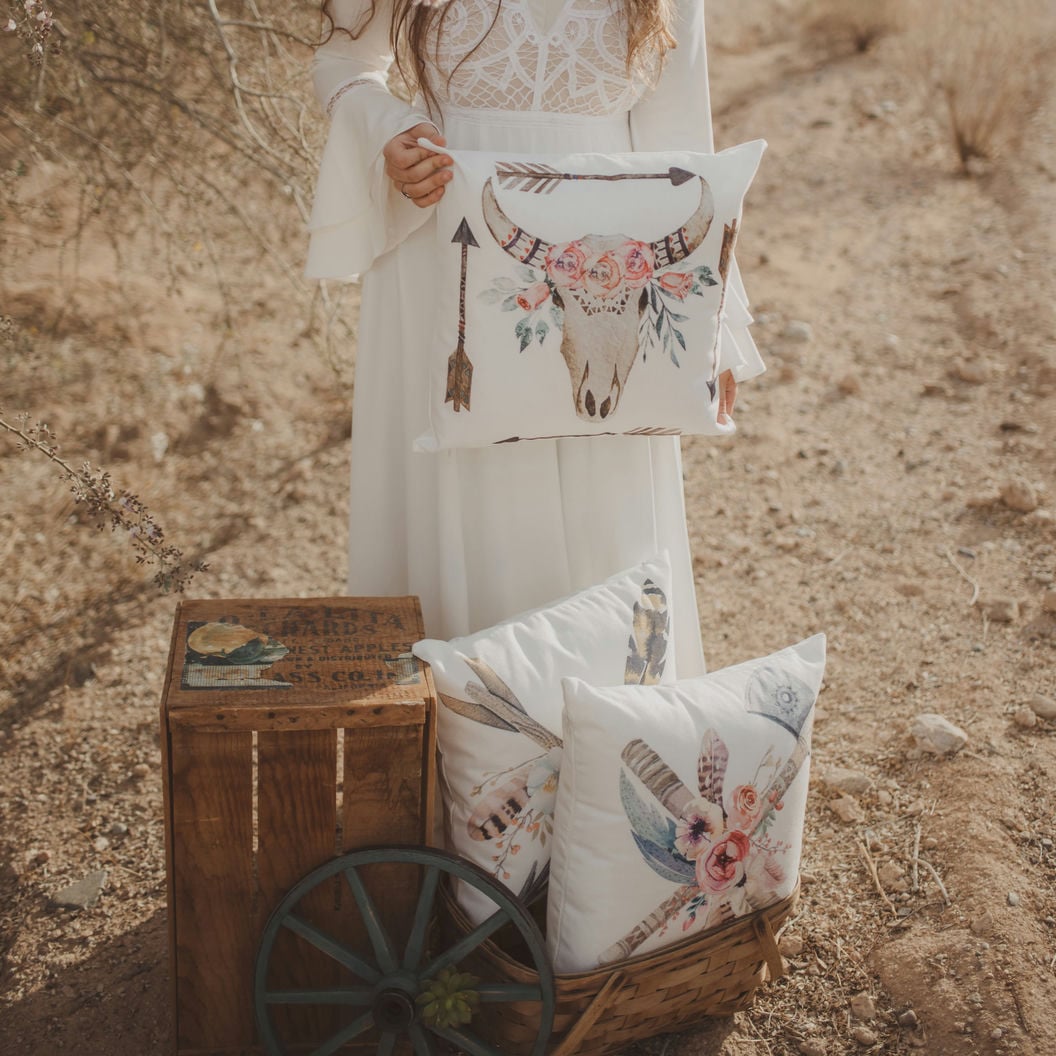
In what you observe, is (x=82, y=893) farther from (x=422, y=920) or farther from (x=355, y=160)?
(x=355, y=160)

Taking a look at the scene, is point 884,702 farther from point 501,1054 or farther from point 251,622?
point 251,622

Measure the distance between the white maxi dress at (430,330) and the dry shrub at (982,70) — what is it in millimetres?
4152

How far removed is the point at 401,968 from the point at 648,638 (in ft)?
2.13

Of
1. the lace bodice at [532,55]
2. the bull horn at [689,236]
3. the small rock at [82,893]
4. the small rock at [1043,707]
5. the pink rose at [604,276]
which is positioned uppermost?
the lace bodice at [532,55]

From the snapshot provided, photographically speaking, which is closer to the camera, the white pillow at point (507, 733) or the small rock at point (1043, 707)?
the white pillow at point (507, 733)

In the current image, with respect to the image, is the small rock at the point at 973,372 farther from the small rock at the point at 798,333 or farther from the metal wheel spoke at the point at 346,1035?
the metal wheel spoke at the point at 346,1035

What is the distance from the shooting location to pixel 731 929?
5.52ft

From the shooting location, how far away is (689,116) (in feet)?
6.05

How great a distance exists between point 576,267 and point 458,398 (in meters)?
0.27

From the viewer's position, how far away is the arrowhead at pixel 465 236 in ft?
5.49

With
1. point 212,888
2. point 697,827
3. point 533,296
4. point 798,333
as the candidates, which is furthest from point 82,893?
point 798,333

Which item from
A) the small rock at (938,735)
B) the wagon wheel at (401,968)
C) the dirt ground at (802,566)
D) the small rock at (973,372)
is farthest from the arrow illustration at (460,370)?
the small rock at (973,372)

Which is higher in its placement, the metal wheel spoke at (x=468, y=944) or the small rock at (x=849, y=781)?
the small rock at (x=849, y=781)

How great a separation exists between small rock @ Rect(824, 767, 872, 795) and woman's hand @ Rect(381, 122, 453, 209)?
4.77 feet
